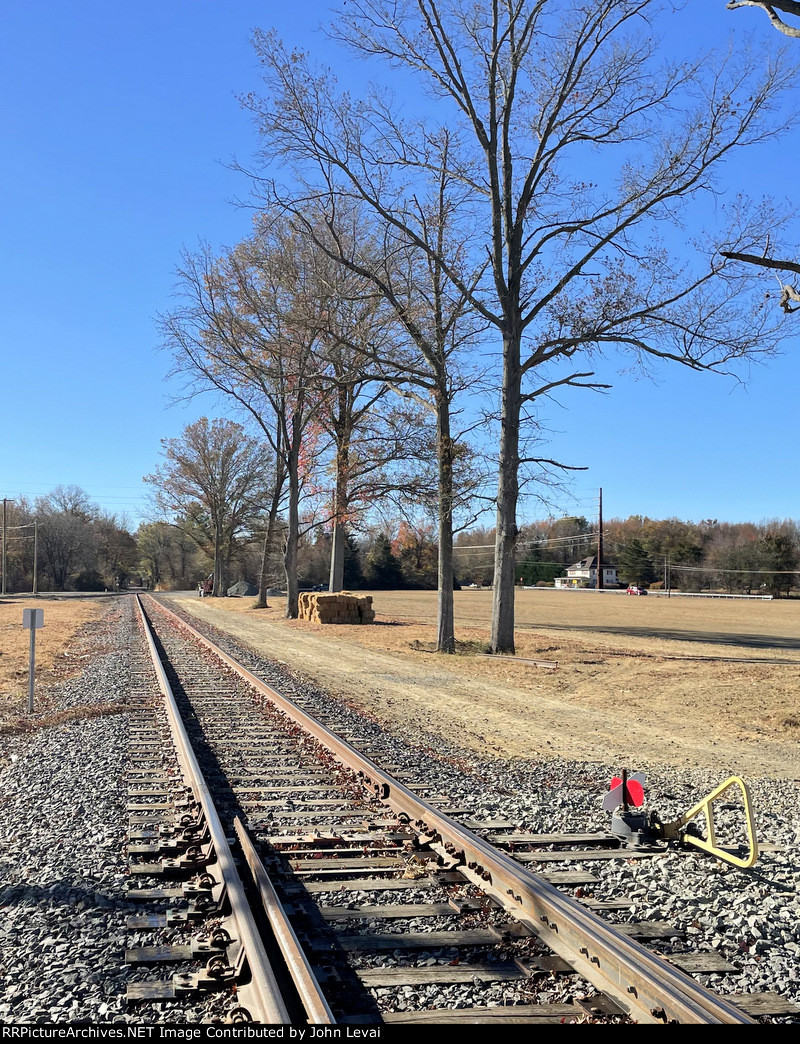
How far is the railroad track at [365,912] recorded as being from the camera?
3730 mm

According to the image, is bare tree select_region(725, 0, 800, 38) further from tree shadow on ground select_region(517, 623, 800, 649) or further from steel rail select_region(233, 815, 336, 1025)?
tree shadow on ground select_region(517, 623, 800, 649)

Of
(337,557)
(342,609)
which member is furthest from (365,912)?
(337,557)

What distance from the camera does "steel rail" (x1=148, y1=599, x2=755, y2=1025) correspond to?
3.56 m

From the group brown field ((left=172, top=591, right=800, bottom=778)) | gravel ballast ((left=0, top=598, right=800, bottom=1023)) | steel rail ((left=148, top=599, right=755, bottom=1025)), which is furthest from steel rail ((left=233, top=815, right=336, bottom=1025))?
brown field ((left=172, top=591, right=800, bottom=778))

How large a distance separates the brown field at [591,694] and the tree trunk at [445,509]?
632 millimetres

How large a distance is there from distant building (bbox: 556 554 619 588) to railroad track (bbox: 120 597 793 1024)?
131440 mm

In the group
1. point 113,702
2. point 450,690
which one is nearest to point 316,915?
point 113,702

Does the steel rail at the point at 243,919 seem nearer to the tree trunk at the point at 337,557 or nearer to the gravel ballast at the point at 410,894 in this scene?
the gravel ballast at the point at 410,894

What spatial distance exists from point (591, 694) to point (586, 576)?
5353 inches

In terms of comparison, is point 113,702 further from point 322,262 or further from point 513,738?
point 322,262

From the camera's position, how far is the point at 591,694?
1488cm

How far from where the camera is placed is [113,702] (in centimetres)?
1291

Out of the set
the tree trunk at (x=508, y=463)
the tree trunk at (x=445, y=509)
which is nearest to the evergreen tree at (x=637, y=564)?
the tree trunk at (x=445, y=509)
